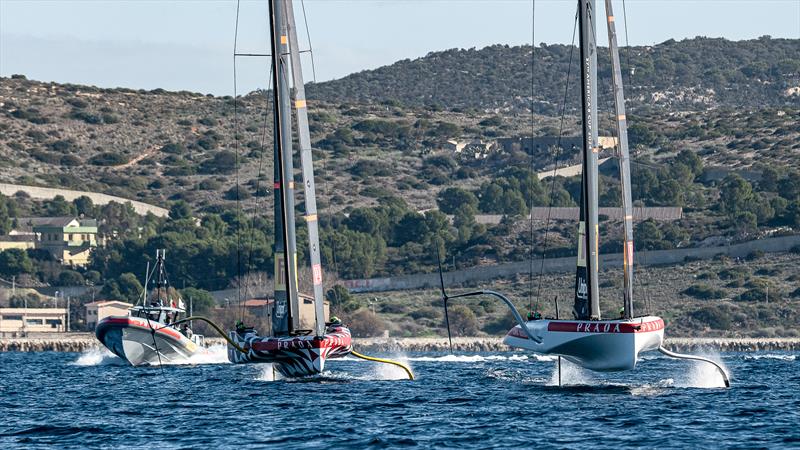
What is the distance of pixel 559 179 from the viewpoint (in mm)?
184000

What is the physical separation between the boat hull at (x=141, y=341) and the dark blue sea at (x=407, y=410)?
40.9 ft

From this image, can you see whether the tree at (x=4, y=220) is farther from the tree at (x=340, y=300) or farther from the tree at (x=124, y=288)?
the tree at (x=340, y=300)

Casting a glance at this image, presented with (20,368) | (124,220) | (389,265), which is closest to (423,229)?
(389,265)

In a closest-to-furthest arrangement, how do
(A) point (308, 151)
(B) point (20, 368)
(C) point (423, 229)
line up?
(A) point (308, 151), (B) point (20, 368), (C) point (423, 229)

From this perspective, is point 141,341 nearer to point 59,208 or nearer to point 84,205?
point 59,208

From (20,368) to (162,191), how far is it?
374 ft

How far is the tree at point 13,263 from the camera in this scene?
155625 mm

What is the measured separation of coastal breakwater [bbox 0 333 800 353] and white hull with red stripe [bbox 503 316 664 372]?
65621mm

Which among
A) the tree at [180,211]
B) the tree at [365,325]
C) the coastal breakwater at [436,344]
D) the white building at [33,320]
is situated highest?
the tree at [180,211]

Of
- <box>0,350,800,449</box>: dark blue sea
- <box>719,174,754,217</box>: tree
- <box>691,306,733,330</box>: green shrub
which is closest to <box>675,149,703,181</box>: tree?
<box>719,174,754,217</box>: tree

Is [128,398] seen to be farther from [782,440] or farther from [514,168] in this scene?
[514,168]

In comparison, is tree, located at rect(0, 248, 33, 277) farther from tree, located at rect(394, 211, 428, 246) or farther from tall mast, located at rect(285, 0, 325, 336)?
tall mast, located at rect(285, 0, 325, 336)

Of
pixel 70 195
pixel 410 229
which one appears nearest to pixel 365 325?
pixel 410 229

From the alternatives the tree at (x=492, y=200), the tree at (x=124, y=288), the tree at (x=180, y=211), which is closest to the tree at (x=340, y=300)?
the tree at (x=124, y=288)
